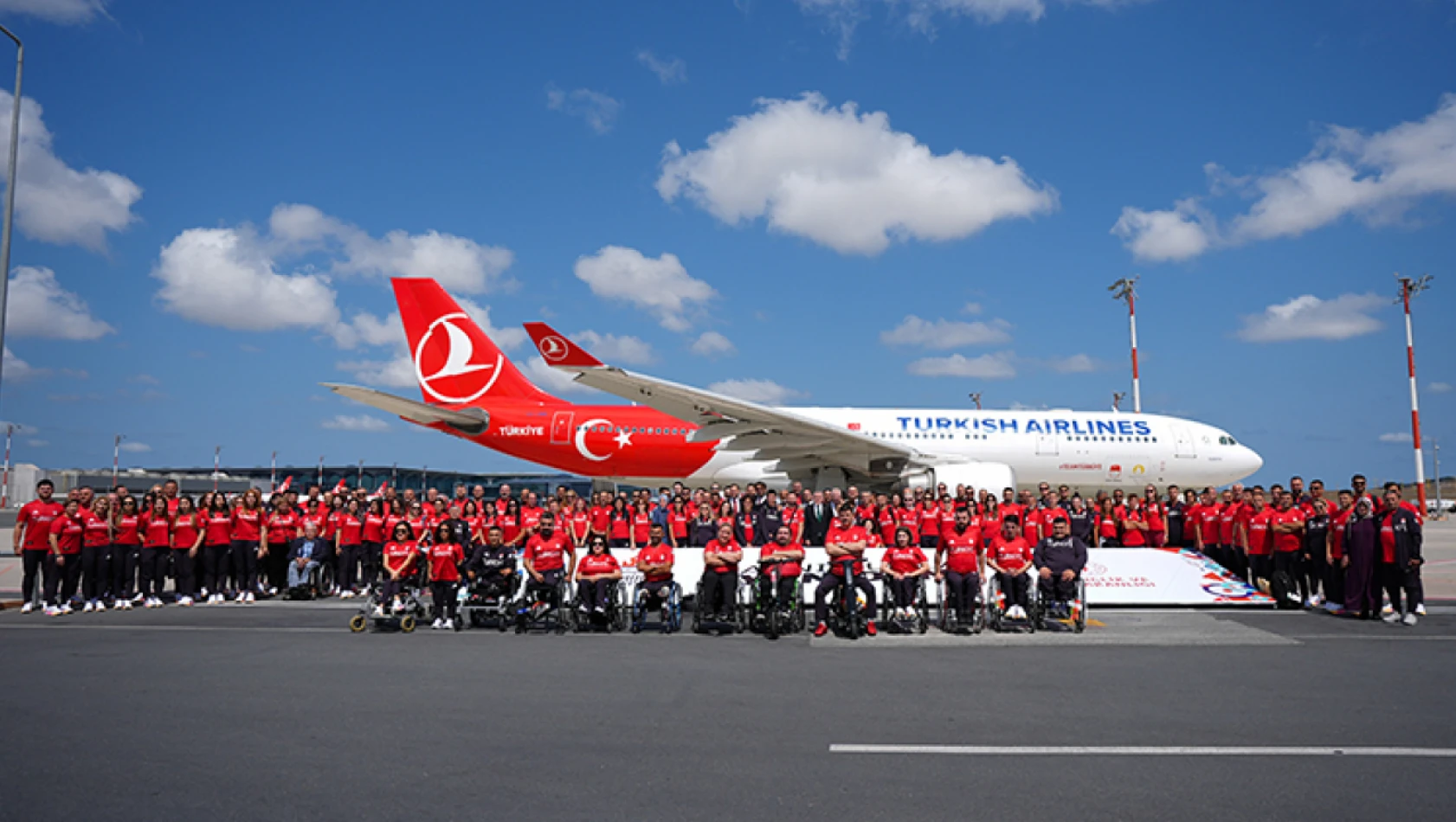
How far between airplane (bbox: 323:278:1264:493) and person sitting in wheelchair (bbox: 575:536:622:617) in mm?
9771

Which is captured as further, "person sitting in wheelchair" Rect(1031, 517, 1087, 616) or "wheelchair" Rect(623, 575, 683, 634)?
"person sitting in wheelchair" Rect(1031, 517, 1087, 616)

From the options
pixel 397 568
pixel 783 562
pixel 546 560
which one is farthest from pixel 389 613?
pixel 783 562

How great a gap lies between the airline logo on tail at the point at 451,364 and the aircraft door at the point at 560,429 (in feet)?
9.14

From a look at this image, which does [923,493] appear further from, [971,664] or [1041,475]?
[1041,475]

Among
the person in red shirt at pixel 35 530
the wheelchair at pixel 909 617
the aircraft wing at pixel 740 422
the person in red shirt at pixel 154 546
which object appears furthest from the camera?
the aircraft wing at pixel 740 422

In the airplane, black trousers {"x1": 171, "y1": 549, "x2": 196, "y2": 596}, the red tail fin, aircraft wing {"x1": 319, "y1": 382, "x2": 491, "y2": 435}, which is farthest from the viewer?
the red tail fin

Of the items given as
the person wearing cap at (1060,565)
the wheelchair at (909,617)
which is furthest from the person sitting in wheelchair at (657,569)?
the person wearing cap at (1060,565)

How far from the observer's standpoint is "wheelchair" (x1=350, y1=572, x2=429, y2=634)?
11.7 meters

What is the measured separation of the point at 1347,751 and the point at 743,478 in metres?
18.8

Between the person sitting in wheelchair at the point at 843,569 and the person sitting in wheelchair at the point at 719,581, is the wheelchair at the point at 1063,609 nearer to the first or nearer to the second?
the person sitting in wheelchair at the point at 843,569

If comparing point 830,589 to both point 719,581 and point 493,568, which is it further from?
point 493,568

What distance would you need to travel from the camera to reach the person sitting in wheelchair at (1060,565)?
12.0m

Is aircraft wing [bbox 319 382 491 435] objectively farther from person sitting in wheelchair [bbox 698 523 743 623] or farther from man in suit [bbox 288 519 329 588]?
person sitting in wheelchair [bbox 698 523 743 623]

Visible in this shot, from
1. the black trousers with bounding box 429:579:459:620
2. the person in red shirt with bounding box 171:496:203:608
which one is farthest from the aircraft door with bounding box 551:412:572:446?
the black trousers with bounding box 429:579:459:620
